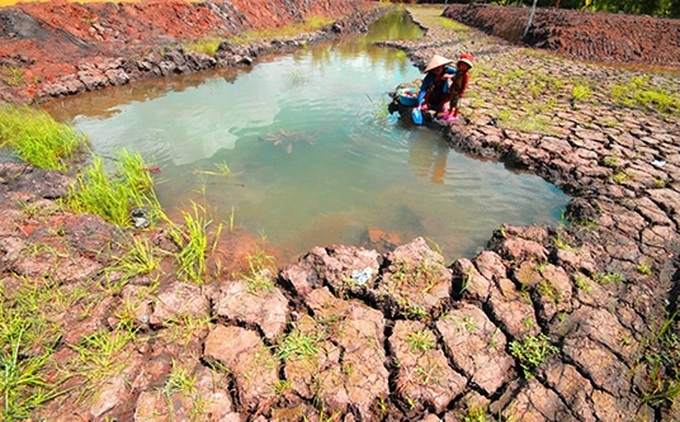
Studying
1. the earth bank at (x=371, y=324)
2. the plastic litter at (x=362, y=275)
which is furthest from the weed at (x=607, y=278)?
the plastic litter at (x=362, y=275)

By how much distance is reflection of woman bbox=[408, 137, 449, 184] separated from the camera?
450cm

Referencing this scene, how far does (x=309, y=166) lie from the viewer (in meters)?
4.54

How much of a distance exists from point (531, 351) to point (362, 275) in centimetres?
120

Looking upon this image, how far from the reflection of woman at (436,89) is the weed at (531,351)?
175 inches

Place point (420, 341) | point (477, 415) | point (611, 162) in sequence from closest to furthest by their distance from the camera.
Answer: point (477, 415), point (420, 341), point (611, 162)

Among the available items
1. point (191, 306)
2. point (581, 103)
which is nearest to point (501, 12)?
point (581, 103)

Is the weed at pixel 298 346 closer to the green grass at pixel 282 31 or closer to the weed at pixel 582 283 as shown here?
the weed at pixel 582 283

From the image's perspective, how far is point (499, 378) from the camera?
193cm

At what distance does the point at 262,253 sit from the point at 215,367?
1257 mm

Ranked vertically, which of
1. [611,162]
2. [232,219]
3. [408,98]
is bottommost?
[232,219]

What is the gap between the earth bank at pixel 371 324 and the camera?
1.80m

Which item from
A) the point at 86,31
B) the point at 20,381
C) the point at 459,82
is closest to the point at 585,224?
the point at 459,82

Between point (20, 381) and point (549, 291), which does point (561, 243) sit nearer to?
point (549, 291)

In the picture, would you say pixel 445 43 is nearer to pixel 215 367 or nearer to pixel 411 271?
pixel 411 271
